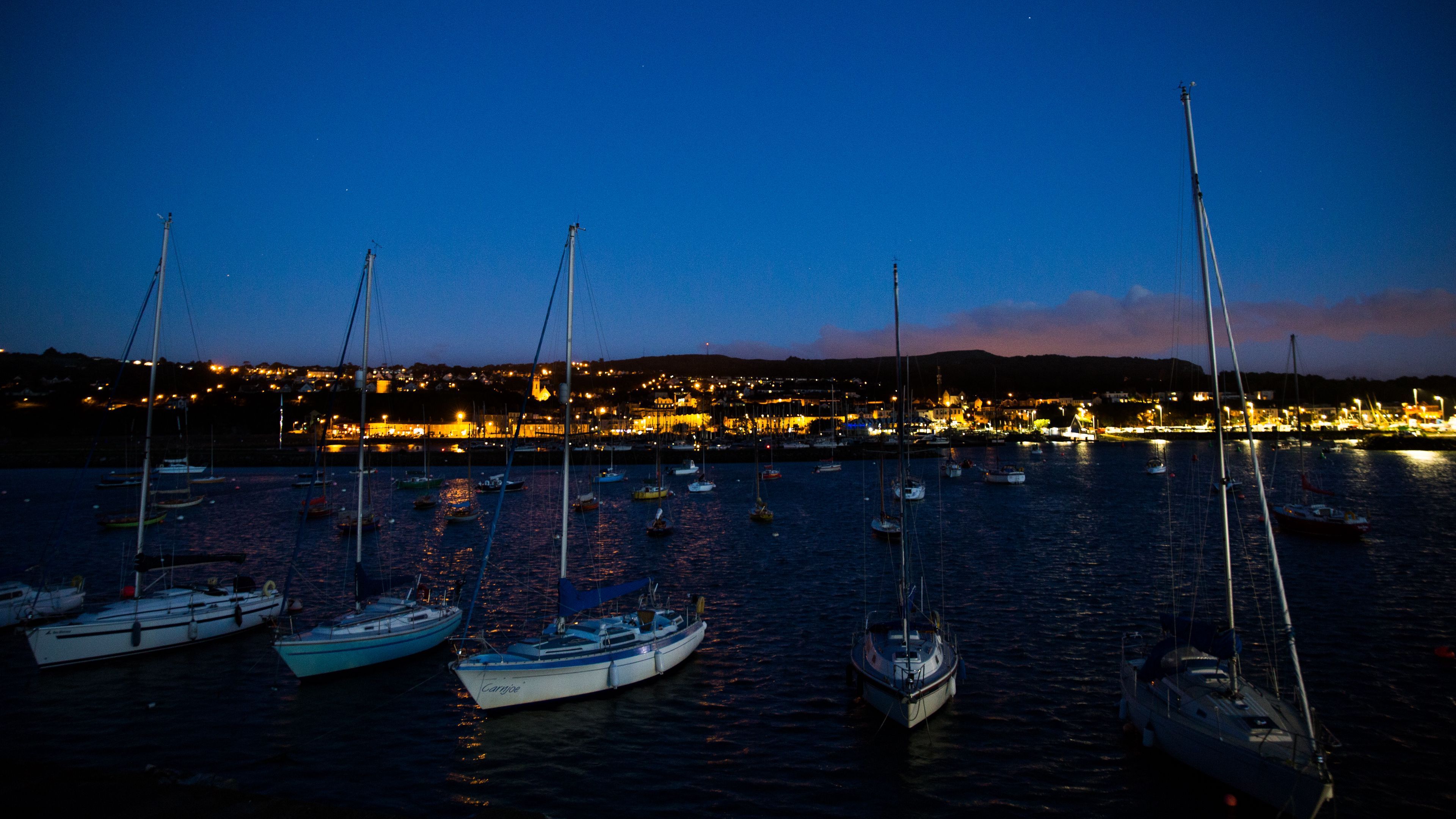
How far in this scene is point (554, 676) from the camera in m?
12.9

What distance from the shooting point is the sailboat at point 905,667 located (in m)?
11.8

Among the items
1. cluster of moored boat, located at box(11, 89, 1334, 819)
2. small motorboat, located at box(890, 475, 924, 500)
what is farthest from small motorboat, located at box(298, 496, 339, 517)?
small motorboat, located at box(890, 475, 924, 500)

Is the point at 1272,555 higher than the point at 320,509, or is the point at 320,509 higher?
the point at 1272,555

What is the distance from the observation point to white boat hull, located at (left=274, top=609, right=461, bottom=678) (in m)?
14.0

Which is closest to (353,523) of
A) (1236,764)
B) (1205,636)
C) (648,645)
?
(648,645)

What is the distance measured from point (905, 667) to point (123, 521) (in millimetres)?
40581

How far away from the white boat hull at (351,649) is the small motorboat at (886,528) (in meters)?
18.4

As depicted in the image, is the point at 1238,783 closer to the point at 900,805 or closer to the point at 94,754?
the point at 900,805

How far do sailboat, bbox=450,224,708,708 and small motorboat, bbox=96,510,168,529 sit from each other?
32.3 meters

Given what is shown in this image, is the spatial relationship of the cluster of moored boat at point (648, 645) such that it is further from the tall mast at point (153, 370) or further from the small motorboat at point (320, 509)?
the small motorboat at point (320, 509)

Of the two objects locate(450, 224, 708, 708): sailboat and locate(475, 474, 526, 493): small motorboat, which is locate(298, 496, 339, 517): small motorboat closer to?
locate(475, 474, 526, 493): small motorboat

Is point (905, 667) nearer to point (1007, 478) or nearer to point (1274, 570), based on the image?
point (1274, 570)

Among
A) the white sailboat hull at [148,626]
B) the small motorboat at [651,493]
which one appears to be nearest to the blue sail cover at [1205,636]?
the white sailboat hull at [148,626]

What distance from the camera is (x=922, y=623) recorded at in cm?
1406
